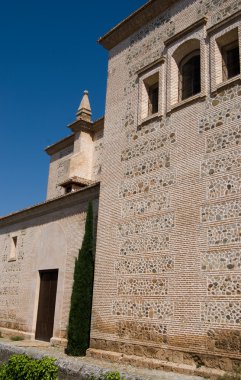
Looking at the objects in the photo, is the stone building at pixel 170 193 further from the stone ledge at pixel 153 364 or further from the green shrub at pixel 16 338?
the green shrub at pixel 16 338

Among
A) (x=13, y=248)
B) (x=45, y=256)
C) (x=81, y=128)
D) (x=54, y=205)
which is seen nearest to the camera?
(x=45, y=256)

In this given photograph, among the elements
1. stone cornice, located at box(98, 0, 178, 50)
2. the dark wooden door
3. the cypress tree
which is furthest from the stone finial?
the cypress tree

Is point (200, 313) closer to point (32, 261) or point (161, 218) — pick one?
point (161, 218)

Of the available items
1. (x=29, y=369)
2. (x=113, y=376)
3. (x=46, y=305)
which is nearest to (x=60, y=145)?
(x=46, y=305)

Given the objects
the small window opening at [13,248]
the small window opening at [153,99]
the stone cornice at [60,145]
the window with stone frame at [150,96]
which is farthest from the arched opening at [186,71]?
the stone cornice at [60,145]

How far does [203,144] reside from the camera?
827 cm

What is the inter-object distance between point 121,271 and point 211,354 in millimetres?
2965

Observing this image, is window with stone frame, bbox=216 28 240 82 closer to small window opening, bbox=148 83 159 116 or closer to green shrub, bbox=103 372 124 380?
small window opening, bbox=148 83 159 116

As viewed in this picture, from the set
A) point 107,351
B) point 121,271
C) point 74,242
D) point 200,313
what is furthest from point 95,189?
point 200,313

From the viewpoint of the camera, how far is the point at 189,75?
9.62m

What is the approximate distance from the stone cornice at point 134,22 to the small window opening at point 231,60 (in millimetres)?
2207

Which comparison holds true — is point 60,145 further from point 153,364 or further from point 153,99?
point 153,364

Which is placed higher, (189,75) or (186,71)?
(186,71)

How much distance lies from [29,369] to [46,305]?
8053 mm
